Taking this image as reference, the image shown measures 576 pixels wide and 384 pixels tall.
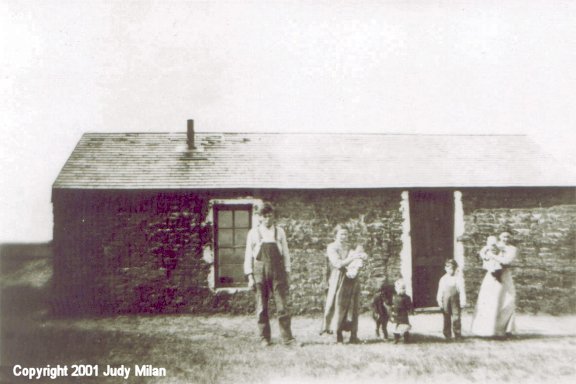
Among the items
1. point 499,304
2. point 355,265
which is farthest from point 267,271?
point 499,304

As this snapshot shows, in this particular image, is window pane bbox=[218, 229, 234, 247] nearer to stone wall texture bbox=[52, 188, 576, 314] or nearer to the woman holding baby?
stone wall texture bbox=[52, 188, 576, 314]

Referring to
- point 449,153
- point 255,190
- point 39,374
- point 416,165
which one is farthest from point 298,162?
point 39,374

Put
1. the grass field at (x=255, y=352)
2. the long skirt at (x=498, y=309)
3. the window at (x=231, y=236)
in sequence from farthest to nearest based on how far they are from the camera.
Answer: the window at (x=231, y=236) → the long skirt at (x=498, y=309) → the grass field at (x=255, y=352)

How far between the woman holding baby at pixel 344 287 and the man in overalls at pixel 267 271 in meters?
0.63

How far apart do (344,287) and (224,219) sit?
9.86 feet

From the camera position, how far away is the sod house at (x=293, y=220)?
853 cm

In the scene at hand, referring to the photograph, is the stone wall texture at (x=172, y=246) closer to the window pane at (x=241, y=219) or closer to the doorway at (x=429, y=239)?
the window pane at (x=241, y=219)

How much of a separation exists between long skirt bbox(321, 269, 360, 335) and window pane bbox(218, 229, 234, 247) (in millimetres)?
2675

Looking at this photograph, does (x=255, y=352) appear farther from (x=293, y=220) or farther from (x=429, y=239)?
(x=429, y=239)

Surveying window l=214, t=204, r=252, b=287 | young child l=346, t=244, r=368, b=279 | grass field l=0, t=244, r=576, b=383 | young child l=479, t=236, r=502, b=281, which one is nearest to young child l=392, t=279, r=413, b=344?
grass field l=0, t=244, r=576, b=383

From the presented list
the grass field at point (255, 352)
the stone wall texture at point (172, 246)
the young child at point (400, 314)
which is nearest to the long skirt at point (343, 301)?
the grass field at point (255, 352)

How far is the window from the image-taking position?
8.74 m

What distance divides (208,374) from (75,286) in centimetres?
406

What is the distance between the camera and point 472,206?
8.94 metres
